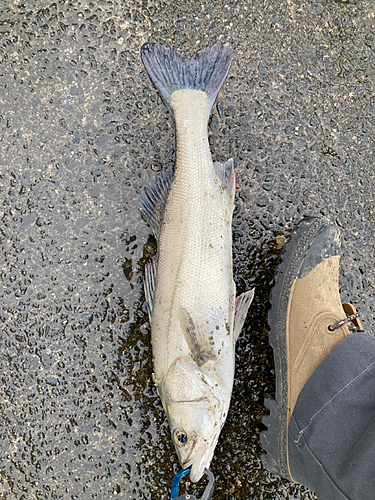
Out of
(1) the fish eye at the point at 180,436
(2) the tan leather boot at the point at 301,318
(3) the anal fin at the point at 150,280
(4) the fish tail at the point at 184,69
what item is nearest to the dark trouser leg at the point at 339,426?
(2) the tan leather boot at the point at 301,318

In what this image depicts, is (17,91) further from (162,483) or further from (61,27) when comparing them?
(162,483)

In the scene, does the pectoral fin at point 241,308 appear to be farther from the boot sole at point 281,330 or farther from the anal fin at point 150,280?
the anal fin at point 150,280

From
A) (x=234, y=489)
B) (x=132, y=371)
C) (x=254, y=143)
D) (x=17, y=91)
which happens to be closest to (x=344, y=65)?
(x=254, y=143)

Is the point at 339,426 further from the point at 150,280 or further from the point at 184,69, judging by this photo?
the point at 184,69

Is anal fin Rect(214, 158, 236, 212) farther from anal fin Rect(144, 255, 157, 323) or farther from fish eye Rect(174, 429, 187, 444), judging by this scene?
fish eye Rect(174, 429, 187, 444)

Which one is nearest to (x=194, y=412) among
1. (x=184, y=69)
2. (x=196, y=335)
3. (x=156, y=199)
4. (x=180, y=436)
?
(x=180, y=436)
